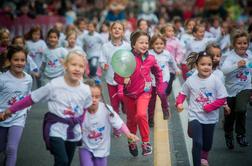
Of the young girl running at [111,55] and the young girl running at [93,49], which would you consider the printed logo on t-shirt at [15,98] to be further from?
the young girl running at [93,49]

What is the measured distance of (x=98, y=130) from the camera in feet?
24.0

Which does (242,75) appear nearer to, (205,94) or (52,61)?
(205,94)

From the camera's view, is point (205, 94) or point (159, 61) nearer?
point (205, 94)

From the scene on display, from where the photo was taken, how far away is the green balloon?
8742 mm

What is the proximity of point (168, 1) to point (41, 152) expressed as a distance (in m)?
33.6

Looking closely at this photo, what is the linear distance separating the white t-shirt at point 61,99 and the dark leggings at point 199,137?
1705 mm

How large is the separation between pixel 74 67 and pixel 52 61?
21.9ft

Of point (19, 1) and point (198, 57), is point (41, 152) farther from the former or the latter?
point (19, 1)

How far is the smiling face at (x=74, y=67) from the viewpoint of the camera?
7.09m

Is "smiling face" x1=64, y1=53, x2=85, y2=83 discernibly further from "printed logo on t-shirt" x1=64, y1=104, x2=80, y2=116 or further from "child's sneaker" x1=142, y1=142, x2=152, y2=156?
"child's sneaker" x1=142, y1=142, x2=152, y2=156

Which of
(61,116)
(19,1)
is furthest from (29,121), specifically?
(19,1)

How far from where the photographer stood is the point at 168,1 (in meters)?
42.3

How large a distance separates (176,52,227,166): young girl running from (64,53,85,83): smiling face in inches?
65.7

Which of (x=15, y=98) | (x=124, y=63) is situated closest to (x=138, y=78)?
(x=124, y=63)
